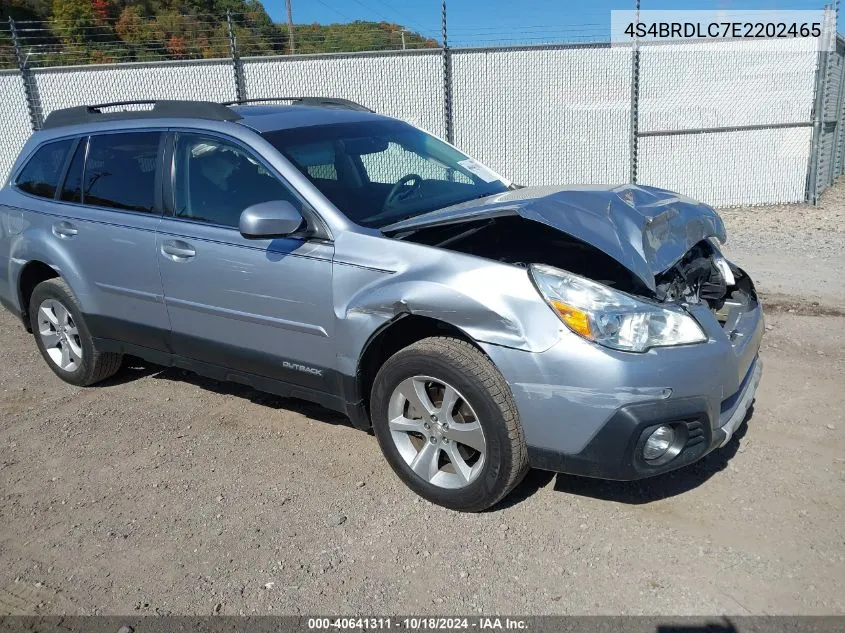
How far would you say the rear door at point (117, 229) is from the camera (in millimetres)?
4457

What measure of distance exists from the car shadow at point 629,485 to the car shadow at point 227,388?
126cm

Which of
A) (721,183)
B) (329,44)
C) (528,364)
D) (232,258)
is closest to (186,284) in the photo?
(232,258)

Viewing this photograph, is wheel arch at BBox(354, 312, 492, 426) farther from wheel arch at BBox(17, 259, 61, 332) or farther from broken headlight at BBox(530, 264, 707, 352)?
wheel arch at BBox(17, 259, 61, 332)

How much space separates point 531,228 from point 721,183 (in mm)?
8573

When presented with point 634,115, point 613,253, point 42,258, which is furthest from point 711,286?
point 634,115

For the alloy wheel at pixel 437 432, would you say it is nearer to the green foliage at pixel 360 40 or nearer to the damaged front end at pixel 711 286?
the damaged front end at pixel 711 286

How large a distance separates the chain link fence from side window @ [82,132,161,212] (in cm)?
677

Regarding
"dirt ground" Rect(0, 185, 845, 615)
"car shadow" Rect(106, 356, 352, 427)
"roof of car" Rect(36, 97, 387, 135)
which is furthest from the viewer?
"car shadow" Rect(106, 356, 352, 427)

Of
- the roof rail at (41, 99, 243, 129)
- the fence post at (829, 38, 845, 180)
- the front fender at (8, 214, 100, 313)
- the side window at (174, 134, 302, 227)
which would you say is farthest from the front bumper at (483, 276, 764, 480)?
the fence post at (829, 38, 845, 180)

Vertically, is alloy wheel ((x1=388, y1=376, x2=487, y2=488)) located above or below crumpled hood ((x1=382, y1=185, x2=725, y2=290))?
below

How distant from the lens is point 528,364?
309 cm

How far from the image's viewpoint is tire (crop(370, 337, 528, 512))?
3.21 meters

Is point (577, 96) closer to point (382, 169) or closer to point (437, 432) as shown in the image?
point (382, 169)

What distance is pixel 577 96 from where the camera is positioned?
1141 centimetres
